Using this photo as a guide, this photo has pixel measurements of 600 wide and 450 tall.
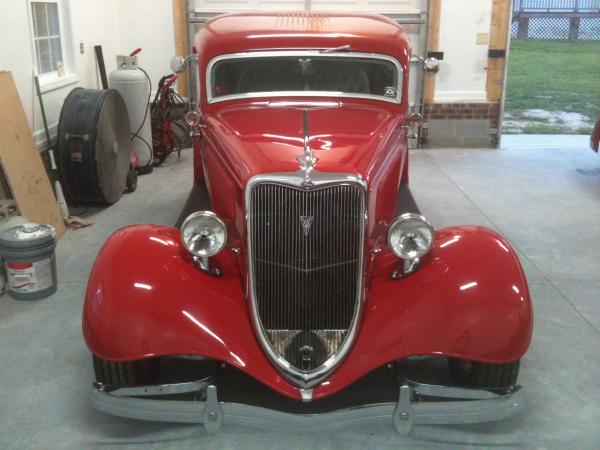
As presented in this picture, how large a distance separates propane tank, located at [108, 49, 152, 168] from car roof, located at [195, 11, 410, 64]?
2489 millimetres

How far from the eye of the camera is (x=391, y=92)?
165 inches

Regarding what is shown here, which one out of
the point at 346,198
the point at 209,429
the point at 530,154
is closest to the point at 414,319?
the point at 346,198

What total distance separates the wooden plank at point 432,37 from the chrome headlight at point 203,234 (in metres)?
5.89

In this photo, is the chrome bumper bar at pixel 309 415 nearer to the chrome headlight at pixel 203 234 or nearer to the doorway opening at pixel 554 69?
the chrome headlight at pixel 203 234

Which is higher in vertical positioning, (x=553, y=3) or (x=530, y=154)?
(x=553, y=3)

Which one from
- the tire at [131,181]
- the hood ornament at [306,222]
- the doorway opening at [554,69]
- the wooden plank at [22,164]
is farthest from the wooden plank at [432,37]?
the hood ornament at [306,222]

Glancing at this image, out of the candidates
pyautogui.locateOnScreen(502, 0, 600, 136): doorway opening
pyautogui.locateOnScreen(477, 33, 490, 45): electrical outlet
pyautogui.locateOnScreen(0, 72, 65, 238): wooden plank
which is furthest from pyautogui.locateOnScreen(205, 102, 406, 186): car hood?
pyautogui.locateOnScreen(502, 0, 600, 136): doorway opening

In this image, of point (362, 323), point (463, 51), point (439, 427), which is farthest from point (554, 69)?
point (362, 323)

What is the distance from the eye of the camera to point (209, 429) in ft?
8.46

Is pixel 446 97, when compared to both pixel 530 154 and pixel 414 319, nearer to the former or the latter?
pixel 530 154

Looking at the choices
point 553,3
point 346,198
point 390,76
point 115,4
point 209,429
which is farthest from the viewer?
point 553,3

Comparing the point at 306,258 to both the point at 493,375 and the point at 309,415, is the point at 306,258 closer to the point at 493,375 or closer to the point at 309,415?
the point at 309,415

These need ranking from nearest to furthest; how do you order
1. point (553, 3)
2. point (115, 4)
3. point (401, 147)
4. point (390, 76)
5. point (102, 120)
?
point (401, 147)
point (390, 76)
point (102, 120)
point (115, 4)
point (553, 3)

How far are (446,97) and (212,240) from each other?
242 inches
